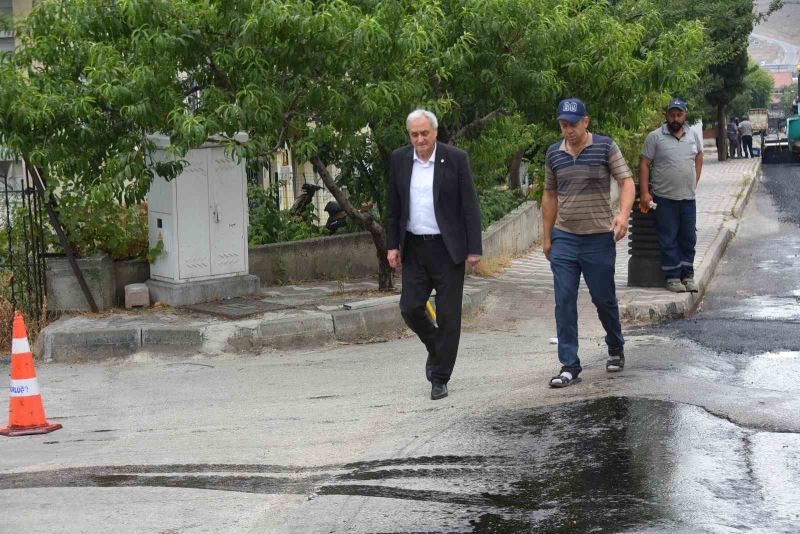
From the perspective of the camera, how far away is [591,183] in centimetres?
787

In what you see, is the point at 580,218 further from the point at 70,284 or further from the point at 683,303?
the point at 70,284

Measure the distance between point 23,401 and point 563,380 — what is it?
3405 millimetres

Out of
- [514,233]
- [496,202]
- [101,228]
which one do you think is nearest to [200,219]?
[101,228]

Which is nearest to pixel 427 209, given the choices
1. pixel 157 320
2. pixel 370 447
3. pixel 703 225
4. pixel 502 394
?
pixel 502 394

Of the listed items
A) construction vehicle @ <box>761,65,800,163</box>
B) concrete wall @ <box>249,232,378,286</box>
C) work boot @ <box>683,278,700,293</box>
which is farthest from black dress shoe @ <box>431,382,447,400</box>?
construction vehicle @ <box>761,65,800,163</box>

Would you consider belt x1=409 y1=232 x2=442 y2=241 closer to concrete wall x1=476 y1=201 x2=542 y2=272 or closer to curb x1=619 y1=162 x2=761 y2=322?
curb x1=619 y1=162 x2=761 y2=322

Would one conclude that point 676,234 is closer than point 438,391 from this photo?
No

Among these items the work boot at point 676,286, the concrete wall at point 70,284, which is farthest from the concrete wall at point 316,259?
the work boot at point 676,286

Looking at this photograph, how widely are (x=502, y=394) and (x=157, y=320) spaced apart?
12.9 feet

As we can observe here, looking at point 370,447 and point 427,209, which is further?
point 427,209

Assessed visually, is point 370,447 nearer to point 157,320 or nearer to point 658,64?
point 157,320

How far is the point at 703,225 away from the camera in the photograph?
1934 centimetres

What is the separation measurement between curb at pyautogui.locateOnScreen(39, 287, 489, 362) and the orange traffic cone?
2326mm

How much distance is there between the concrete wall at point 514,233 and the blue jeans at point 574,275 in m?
5.83
